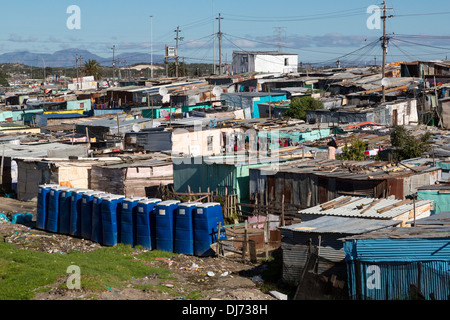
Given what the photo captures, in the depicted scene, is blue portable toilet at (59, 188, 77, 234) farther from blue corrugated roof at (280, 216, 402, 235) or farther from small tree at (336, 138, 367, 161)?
small tree at (336, 138, 367, 161)

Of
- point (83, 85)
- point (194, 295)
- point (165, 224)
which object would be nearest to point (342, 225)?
point (194, 295)

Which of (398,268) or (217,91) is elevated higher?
(217,91)

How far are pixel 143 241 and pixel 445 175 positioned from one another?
32.4 feet

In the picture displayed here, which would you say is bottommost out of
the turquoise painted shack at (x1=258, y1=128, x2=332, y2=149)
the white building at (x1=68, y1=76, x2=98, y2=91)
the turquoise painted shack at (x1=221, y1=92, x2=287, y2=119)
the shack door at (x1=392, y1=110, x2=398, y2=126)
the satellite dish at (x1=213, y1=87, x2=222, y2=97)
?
the turquoise painted shack at (x1=258, y1=128, x2=332, y2=149)

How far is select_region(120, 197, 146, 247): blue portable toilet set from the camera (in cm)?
1672

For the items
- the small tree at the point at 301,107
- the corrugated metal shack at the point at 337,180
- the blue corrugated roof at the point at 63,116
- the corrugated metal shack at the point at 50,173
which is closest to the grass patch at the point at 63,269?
the corrugated metal shack at the point at 337,180

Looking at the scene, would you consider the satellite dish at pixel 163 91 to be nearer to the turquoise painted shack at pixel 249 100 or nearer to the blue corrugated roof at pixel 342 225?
the turquoise painted shack at pixel 249 100

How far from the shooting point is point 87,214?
1788 centimetres

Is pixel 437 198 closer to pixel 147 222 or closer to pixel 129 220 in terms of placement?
pixel 147 222

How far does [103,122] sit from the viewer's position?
113ft

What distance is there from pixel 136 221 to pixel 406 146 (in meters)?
11.3

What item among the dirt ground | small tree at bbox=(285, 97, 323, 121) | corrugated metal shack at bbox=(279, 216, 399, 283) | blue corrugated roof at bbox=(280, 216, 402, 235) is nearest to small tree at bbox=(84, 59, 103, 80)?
small tree at bbox=(285, 97, 323, 121)

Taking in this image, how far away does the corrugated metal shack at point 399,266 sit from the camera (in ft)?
34.7
